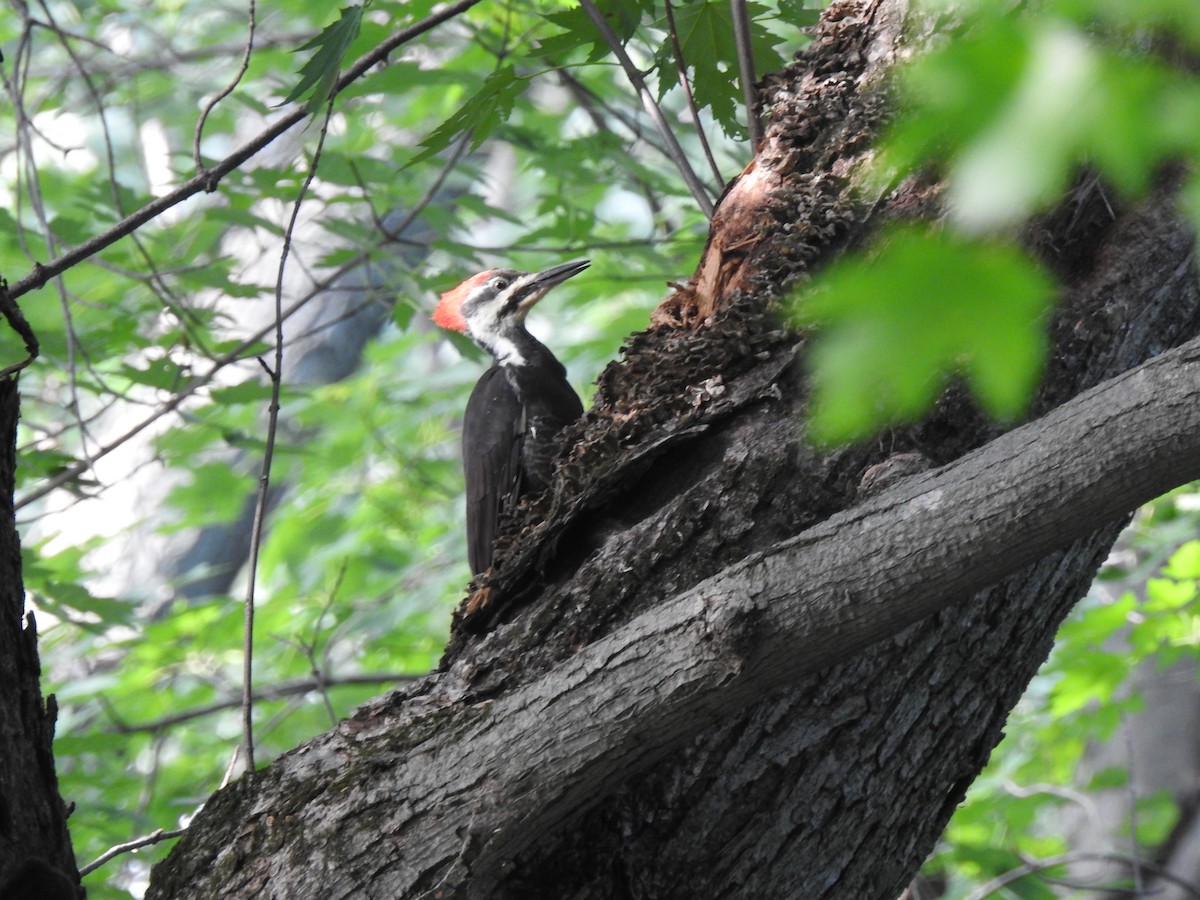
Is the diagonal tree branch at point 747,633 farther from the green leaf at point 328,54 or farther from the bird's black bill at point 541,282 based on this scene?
the bird's black bill at point 541,282

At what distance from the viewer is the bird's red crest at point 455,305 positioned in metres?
4.84

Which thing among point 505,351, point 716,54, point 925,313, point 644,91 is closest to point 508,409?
point 505,351

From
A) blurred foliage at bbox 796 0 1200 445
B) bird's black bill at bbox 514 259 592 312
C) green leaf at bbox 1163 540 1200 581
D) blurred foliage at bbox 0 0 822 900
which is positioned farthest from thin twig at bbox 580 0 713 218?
green leaf at bbox 1163 540 1200 581

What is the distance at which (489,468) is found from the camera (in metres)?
3.96

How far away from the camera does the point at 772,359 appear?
2033 mm

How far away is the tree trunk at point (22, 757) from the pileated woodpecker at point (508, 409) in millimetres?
1988

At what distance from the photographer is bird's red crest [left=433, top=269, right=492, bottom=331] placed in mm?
4844

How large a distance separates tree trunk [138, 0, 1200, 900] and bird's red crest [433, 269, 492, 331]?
2603 mm

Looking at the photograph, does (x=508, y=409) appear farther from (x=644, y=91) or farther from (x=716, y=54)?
(x=716, y=54)

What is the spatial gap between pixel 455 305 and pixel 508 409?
0.98 m

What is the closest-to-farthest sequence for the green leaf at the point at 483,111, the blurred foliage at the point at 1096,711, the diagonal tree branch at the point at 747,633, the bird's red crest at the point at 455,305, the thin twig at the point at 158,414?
the diagonal tree branch at the point at 747,633
the green leaf at the point at 483,111
the thin twig at the point at 158,414
the blurred foliage at the point at 1096,711
the bird's red crest at the point at 455,305

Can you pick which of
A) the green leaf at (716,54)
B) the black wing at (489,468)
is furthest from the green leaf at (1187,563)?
the green leaf at (716,54)

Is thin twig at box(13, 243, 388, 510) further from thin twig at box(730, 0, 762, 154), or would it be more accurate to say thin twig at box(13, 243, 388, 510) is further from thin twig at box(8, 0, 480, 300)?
thin twig at box(730, 0, 762, 154)

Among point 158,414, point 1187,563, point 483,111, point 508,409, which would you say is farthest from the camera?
point 508,409
